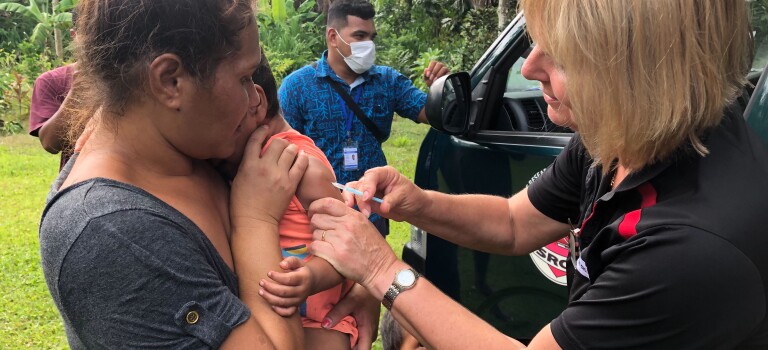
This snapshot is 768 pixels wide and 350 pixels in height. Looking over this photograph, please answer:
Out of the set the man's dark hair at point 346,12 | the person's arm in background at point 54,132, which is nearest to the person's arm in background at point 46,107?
the person's arm in background at point 54,132

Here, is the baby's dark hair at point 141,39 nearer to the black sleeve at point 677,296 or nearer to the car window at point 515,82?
the black sleeve at point 677,296

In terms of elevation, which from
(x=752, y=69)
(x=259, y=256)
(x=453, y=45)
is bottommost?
(x=453, y=45)

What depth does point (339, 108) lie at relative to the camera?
436cm

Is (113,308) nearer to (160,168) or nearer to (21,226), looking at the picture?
(160,168)

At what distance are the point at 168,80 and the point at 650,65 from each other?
95 centimetres

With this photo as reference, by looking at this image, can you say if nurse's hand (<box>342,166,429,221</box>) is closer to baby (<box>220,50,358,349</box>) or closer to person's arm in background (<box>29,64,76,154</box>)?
baby (<box>220,50,358,349</box>)

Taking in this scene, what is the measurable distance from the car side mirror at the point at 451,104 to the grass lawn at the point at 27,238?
1.87m

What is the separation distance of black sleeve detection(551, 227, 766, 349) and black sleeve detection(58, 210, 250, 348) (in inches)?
31.0

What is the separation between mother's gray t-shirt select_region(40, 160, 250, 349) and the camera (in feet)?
4.01

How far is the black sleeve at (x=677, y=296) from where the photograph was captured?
1.29 m

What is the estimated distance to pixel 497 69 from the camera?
3139mm

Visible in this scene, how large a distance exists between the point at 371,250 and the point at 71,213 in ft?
2.48

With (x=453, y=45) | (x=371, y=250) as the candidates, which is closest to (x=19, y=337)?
(x=371, y=250)

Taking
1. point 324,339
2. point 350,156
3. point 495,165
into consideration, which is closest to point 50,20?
point 350,156
